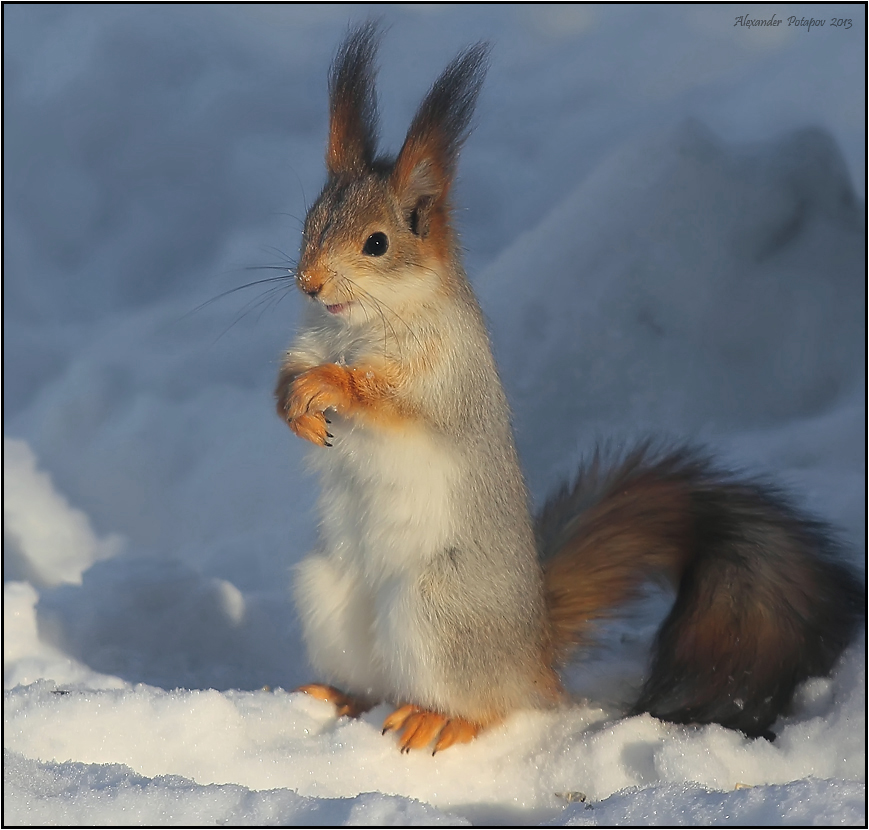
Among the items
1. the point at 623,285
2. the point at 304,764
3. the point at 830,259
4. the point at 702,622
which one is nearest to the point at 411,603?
the point at 304,764

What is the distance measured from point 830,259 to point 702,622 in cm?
149

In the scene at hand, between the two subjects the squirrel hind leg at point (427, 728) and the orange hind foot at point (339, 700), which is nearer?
the squirrel hind leg at point (427, 728)

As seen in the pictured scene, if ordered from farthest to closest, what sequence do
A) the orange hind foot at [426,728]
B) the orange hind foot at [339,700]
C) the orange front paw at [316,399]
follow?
1. the orange hind foot at [339,700]
2. the orange hind foot at [426,728]
3. the orange front paw at [316,399]

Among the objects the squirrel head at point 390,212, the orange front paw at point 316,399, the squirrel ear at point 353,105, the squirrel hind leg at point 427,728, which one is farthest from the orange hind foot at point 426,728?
the squirrel ear at point 353,105

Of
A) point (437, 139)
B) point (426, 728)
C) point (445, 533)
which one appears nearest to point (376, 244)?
point (437, 139)

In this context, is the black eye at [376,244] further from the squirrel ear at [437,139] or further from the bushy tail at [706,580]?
the bushy tail at [706,580]

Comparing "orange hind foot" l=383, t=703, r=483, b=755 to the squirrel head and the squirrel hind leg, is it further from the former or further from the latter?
the squirrel head

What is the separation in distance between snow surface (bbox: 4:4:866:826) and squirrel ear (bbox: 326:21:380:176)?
193 millimetres

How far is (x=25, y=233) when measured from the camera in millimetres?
3439

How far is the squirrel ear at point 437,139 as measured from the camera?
64.5 inches

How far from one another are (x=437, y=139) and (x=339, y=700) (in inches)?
38.3

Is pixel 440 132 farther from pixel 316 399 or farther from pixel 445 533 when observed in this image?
pixel 445 533

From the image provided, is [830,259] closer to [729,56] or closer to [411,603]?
[729,56]

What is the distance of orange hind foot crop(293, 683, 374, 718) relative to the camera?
1875 mm
